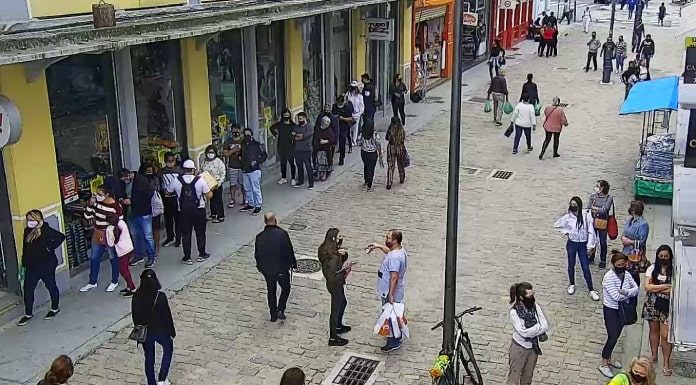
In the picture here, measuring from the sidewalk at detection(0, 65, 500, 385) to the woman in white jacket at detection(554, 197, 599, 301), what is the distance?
513 centimetres

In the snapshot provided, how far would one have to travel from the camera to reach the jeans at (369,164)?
1534 cm

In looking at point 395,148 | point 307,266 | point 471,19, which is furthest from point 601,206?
point 471,19

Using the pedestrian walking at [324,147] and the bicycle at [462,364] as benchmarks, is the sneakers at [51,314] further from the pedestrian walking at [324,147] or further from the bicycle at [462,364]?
the pedestrian walking at [324,147]

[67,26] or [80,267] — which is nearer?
[67,26]

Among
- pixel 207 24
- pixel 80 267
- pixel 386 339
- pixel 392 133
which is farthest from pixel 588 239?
pixel 80 267

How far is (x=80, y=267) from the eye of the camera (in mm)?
11539

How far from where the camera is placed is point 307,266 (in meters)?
12.1

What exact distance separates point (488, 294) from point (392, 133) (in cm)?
502

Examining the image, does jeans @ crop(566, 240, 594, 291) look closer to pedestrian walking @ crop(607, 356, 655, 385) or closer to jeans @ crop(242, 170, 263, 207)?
pedestrian walking @ crop(607, 356, 655, 385)

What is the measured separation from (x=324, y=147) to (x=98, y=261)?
5.93m

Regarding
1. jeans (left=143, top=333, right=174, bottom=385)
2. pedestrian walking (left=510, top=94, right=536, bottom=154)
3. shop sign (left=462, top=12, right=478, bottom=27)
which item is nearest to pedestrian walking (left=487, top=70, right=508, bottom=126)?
pedestrian walking (left=510, top=94, right=536, bottom=154)

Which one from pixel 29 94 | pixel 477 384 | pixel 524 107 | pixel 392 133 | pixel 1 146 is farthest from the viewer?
pixel 524 107

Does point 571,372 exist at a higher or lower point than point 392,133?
lower

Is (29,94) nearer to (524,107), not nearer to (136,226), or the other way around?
(136,226)
